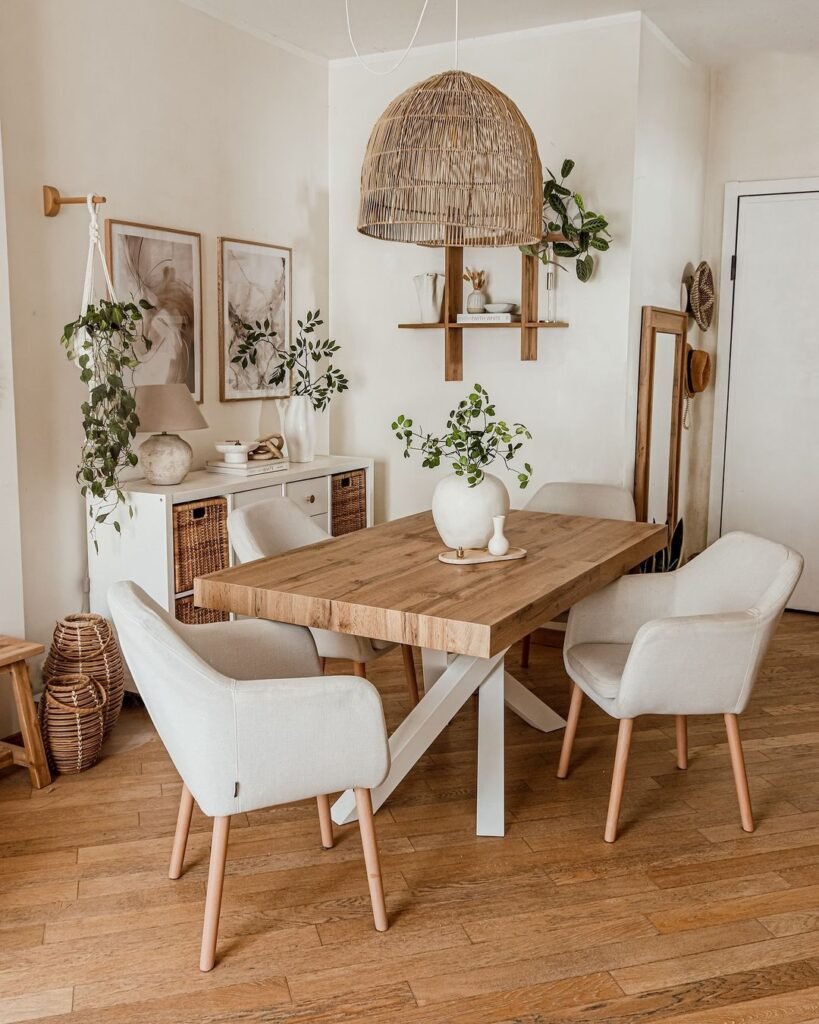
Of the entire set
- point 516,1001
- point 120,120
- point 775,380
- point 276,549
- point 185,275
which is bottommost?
point 516,1001

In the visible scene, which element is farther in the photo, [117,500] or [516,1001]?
[117,500]

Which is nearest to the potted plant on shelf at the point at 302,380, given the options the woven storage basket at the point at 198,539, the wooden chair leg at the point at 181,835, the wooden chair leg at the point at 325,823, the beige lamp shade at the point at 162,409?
the woven storage basket at the point at 198,539

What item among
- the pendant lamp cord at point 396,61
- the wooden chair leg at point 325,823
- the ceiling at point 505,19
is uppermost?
the ceiling at point 505,19

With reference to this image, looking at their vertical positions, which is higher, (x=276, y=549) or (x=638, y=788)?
(x=276, y=549)

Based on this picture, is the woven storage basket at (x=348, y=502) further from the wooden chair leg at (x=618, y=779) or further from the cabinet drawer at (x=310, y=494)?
the wooden chair leg at (x=618, y=779)

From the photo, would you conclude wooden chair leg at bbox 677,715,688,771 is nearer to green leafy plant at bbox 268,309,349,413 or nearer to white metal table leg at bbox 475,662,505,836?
white metal table leg at bbox 475,662,505,836

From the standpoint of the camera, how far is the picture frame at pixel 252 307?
425 cm

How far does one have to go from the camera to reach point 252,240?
14.4 ft

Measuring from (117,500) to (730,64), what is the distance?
3.53m

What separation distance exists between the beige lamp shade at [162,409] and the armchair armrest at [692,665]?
5.92ft

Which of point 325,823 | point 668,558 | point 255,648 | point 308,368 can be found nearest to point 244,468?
point 308,368

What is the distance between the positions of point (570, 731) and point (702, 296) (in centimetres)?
270

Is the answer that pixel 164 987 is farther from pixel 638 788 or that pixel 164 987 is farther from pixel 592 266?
pixel 592 266

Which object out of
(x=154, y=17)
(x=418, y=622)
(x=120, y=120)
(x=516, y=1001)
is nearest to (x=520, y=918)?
(x=516, y=1001)
